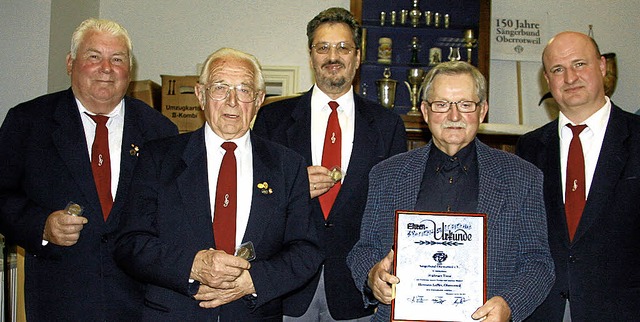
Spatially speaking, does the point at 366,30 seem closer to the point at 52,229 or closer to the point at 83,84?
the point at 83,84

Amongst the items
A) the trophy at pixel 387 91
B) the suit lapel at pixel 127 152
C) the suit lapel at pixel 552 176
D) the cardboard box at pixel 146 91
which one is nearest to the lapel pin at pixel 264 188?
the suit lapel at pixel 127 152

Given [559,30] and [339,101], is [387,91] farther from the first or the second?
[339,101]

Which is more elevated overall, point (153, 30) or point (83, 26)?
point (153, 30)

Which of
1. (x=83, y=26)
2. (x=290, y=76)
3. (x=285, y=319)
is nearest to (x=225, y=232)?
(x=285, y=319)

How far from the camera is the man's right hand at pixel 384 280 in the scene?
211 cm

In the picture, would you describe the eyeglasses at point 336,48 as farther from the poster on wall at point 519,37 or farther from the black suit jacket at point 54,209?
the poster on wall at point 519,37

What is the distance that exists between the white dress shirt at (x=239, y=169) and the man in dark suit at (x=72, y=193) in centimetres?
47


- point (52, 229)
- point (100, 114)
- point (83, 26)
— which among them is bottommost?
point (52, 229)

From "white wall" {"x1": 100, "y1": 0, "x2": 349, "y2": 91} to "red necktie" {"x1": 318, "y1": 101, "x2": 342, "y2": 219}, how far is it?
3.69 metres

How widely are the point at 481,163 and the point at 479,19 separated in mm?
4270

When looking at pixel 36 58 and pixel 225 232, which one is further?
pixel 36 58

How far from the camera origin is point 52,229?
243 centimetres

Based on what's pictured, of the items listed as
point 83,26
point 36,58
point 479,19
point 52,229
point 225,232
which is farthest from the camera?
point 479,19

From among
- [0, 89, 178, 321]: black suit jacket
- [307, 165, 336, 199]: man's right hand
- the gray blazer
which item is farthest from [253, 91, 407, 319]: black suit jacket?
[0, 89, 178, 321]: black suit jacket
